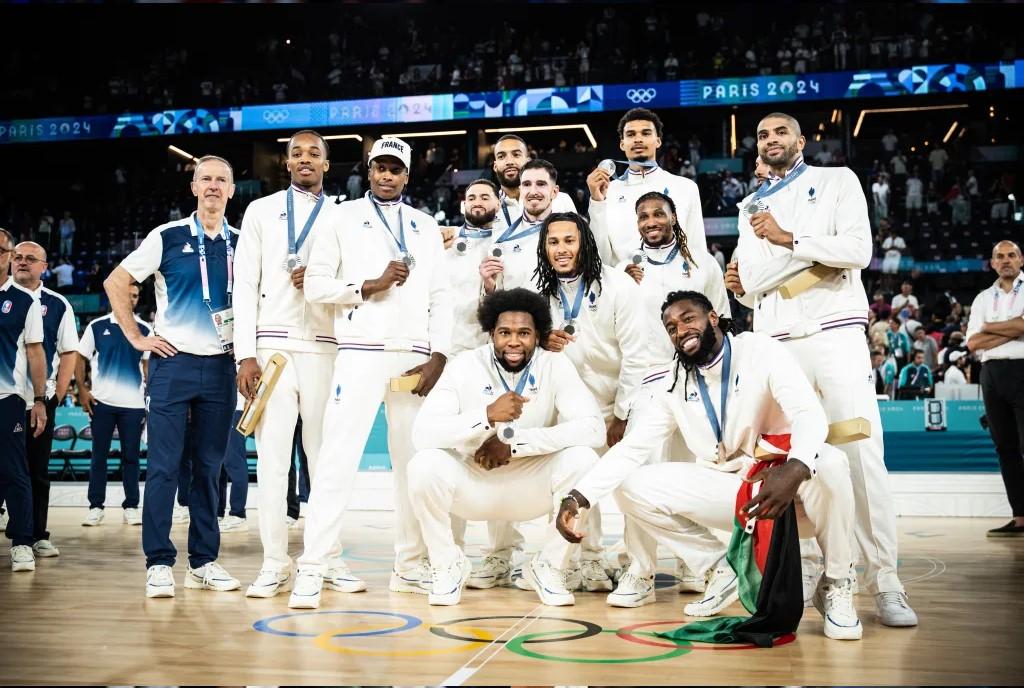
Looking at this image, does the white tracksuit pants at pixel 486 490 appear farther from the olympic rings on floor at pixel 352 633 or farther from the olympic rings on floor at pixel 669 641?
the olympic rings on floor at pixel 669 641

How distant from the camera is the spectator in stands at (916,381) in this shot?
10211mm

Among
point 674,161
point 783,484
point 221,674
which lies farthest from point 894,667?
point 674,161

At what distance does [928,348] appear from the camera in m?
13.1

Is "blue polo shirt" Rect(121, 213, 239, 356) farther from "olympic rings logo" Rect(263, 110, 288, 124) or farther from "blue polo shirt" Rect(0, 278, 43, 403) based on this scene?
"olympic rings logo" Rect(263, 110, 288, 124)

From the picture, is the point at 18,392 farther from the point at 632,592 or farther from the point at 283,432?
the point at 632,592

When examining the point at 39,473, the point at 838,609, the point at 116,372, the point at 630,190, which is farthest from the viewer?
the point at 116,372

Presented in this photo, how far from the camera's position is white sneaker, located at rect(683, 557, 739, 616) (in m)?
4.14

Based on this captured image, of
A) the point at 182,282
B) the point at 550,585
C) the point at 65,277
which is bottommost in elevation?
the point at 550,585

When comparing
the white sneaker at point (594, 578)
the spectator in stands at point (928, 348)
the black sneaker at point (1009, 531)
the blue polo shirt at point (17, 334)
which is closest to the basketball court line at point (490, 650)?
the white sneaker at point (594, 578)

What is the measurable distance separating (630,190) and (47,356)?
4.34 m

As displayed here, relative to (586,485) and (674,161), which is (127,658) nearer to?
(586,485)

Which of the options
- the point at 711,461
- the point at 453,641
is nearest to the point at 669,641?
the point at 453,641

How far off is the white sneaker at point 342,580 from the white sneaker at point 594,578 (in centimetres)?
112

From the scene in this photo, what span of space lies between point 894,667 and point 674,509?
1.26m
